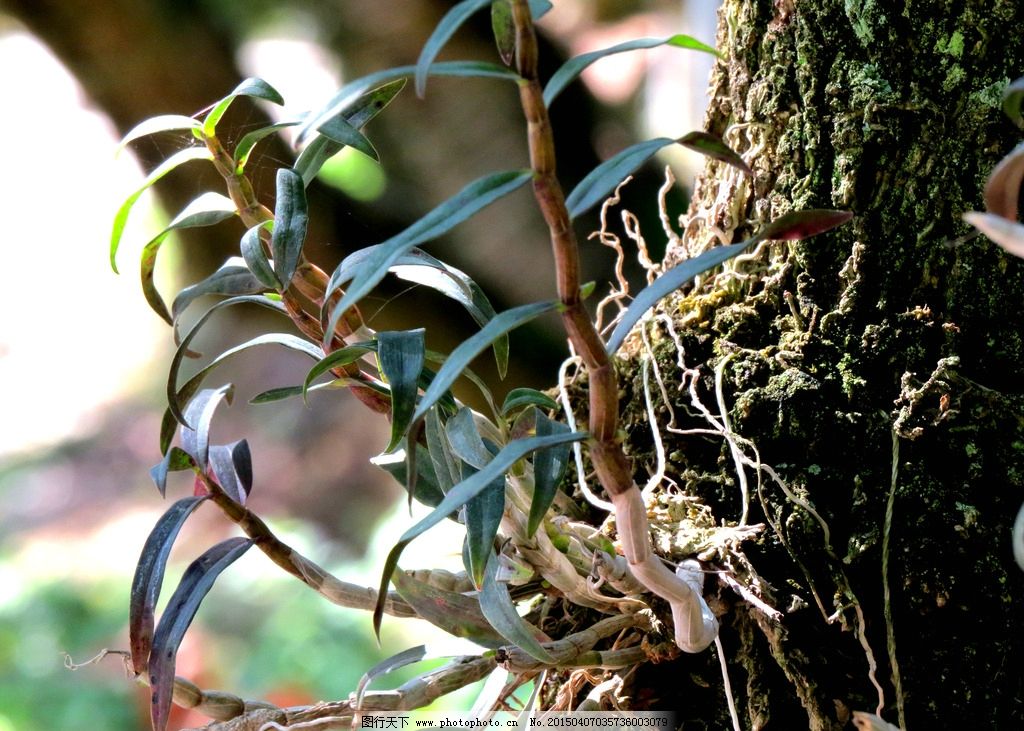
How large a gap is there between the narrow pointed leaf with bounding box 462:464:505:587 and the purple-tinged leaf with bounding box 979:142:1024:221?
0.23 meters

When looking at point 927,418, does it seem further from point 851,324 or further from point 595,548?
point 595,548

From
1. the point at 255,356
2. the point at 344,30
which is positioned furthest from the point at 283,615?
the point at 255,356

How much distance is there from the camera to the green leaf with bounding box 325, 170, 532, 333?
0.31 m

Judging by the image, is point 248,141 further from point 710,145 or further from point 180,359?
point 710,145

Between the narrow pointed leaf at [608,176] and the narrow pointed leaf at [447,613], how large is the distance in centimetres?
23

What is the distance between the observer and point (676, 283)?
0.36 meters

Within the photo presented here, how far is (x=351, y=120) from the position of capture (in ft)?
1.53

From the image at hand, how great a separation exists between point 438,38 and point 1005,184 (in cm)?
21

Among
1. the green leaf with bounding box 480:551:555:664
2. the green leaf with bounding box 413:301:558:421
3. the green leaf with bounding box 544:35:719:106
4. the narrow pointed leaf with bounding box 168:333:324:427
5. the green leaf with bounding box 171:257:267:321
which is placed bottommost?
the green leaf with bounding box 480:551:555:664

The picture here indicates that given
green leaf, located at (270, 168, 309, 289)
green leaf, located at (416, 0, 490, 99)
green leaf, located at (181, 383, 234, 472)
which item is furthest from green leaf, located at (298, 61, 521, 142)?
green leaf, located at (181, 383, 234, 472)

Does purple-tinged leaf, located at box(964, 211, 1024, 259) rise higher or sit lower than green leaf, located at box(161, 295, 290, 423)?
higher

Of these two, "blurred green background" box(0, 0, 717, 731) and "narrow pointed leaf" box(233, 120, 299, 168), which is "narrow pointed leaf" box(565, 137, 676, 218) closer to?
"narrow pointed leaf" box(233, 120, 299, 168)

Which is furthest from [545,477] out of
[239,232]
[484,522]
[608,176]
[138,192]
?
[239,232]

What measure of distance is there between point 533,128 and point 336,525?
330 centimetres
